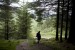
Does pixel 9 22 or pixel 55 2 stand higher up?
pixel 55 2

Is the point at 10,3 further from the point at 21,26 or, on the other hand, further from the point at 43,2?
the point at 43,2

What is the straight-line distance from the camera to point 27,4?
40719 millimetres

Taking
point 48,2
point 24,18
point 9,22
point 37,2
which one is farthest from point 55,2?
point 9,22

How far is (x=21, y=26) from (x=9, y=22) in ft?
9.28

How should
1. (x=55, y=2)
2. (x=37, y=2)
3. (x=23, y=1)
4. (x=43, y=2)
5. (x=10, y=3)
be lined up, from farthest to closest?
(x=23, y=1) → (x=10, y=3) → (x=37, y=2) → (x=43, y=2) → (x=55, y=2)

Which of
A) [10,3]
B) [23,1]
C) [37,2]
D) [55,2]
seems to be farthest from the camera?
[23,1]

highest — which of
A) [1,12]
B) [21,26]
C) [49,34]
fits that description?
[1,12]

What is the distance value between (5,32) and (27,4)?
8213 mm

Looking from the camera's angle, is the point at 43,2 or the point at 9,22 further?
the point at 9,22

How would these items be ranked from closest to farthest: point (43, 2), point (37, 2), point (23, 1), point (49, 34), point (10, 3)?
point (43, 2)
point (37, 2)
point (10, 3)
point (23, 1)
point (49, 34)

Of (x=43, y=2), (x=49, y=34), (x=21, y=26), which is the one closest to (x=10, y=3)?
(x=21, y=26)

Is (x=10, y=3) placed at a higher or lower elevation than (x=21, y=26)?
higher

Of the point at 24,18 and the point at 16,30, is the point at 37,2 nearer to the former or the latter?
the point at 24,18

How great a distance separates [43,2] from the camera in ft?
108
